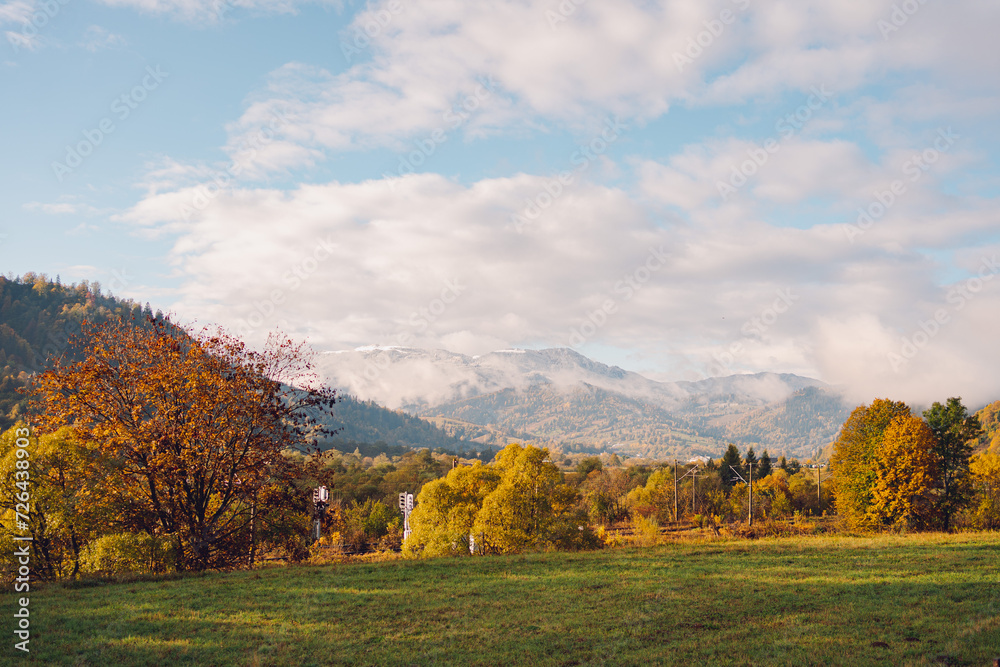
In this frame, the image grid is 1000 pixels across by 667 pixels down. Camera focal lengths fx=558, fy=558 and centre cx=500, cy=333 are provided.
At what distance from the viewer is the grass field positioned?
10.3 metres

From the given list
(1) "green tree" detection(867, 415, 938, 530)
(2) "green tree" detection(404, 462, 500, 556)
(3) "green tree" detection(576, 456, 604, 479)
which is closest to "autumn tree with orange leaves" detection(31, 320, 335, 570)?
(2) "green tree" detection(404, 462, 500, 556)

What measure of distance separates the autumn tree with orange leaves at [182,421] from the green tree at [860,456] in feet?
124

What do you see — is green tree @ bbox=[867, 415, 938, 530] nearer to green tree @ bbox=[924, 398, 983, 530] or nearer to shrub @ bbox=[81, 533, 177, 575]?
green tree @ bbox=[924, 398, 983, 530]

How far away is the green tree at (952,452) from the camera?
39.4 meters

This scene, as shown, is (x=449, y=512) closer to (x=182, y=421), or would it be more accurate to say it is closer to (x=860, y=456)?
(x=182, y=421)

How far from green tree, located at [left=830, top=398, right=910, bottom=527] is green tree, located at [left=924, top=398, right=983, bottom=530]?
2911 millimetres

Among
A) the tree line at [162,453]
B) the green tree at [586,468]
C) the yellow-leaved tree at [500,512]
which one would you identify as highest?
the tree line at [162,453]

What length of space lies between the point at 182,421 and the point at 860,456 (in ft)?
141

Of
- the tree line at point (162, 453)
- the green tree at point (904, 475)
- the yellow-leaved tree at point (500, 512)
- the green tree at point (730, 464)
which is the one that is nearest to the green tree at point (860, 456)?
the green tree at point (904, 475)

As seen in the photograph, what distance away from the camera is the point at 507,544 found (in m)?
30.0

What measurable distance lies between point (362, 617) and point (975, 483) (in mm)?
50279

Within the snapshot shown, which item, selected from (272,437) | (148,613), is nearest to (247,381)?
(272,437)

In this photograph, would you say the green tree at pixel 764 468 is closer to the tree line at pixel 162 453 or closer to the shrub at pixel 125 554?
the tree line at pixel 162 453

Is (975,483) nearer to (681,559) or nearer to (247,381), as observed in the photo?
(681,559)
